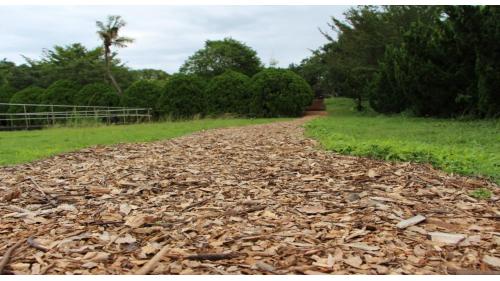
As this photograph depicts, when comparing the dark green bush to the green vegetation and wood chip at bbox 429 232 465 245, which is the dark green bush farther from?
wood chip at bbox 429 232 465 245

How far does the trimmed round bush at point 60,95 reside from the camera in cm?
2175

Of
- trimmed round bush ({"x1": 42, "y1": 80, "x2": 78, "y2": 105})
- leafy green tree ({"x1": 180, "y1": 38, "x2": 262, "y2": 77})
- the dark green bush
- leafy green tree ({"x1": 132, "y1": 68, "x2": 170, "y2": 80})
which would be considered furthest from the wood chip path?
leafy green tree ({"x1": 132, "y1": 68, "x2": 170, "y2": 80})

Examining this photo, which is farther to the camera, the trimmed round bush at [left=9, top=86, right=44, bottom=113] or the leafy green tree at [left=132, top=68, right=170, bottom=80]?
the leafy green tree at [left=132, top=68, right=170, bottom=80]

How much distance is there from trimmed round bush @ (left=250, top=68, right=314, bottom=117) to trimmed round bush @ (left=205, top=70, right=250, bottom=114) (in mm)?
414

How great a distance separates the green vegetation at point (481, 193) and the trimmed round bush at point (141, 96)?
18.1m

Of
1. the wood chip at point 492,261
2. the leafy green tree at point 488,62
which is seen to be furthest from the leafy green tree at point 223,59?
the wood chip at point 492,261

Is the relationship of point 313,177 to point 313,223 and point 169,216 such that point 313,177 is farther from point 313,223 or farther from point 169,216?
point 169,216

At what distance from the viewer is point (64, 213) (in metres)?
3.23

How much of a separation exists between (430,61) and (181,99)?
430 inches

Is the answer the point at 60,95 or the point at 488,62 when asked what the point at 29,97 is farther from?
the point at 488,62

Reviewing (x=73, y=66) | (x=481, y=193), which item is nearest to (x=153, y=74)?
(x=73, y=66)

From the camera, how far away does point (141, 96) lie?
67.4ft

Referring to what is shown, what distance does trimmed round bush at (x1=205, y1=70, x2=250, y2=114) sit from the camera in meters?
19.8

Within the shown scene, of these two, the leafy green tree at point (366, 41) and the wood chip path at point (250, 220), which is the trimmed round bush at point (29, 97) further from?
the wood chip path at point (250, 220)
